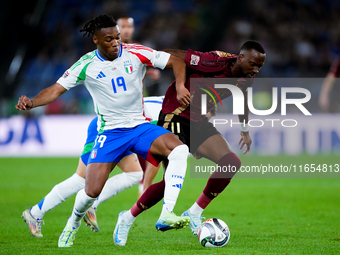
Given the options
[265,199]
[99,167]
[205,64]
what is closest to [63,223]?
[99,167]

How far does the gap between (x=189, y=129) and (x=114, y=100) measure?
887 millimetres

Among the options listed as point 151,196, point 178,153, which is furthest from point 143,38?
point 178,153

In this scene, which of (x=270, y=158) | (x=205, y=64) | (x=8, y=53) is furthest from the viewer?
(x=8, y=53)

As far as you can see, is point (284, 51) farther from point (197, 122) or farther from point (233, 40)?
point (197, 122)

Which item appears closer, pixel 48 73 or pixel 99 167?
pixel 99 167

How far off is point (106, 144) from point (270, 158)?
9.42m

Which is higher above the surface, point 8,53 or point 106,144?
point 8,53

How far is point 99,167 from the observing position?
15.5ft

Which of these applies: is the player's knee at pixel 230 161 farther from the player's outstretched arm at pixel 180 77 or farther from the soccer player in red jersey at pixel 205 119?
the player's outstretched arm at pixel 180 77

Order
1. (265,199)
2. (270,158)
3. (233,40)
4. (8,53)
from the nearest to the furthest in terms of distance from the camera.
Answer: (265,199), (270,158), (8,53), (233,40)

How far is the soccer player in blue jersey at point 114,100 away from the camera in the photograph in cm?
469

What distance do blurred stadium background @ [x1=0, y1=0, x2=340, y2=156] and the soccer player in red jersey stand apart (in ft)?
32.6

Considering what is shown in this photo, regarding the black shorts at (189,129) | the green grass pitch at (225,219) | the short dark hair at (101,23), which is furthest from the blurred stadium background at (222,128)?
the short dark hair at (101,23)

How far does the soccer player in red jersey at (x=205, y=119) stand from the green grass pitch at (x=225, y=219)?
47 centimetres
